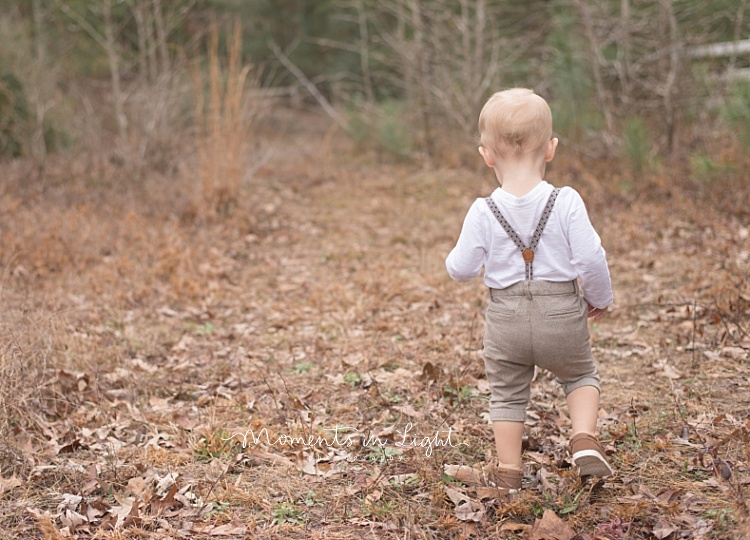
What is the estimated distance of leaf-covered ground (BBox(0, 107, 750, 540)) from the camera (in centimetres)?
306

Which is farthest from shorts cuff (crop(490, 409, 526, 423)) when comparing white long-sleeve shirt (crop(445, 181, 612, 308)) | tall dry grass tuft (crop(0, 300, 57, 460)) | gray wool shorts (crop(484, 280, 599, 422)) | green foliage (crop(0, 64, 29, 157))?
green foliage (crop(0, 64, 29, 157))

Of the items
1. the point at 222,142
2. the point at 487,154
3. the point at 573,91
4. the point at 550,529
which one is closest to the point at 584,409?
the point at 550,529

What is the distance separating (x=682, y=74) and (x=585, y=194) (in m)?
2.61

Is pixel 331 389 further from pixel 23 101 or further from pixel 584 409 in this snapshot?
pixel 23 101

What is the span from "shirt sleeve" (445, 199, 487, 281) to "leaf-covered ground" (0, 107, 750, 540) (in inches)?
35.0

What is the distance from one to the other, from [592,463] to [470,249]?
945 mm

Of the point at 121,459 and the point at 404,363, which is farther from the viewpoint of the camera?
the point at 404,363

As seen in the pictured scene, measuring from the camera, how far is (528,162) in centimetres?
301

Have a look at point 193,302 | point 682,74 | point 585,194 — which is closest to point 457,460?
point 193,302

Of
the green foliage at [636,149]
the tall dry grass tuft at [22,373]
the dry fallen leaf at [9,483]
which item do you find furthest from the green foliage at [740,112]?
the dry fallen leaf at [9,483]

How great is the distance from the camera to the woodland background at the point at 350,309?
3166 millimetres

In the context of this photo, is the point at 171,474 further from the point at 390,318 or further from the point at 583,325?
the point at 390,318

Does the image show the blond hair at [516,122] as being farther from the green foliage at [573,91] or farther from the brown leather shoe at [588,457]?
the green foliage at [573,91]

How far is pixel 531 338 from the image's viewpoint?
3.00 m
